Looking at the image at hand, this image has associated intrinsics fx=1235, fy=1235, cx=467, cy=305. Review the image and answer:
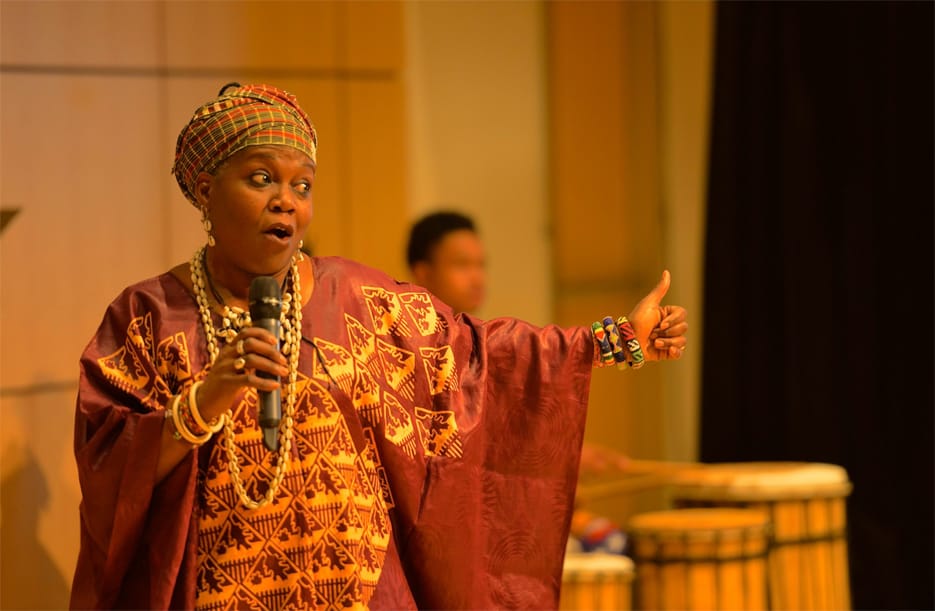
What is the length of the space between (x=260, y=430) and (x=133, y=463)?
238mm

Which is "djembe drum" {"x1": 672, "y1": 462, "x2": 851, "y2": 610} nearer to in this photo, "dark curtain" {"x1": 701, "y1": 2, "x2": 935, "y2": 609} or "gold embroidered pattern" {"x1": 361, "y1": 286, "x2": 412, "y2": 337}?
"dark curtain" {"x1": 701, "y1": 2, "x2": 935, "y2": 609}

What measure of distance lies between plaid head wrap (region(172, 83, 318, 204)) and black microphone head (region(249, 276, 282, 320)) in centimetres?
31

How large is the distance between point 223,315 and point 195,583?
19.6 inches

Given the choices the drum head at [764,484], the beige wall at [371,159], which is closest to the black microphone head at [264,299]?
the beige wall at [371,159]

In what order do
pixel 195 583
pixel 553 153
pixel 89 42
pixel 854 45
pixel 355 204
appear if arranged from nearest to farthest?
1. pixel 195 583
2. pixel 89 42
3. pixel 355 204
4. pixel 854 45
5. pixel 553 153

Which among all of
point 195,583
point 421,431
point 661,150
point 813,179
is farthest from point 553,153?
point 195,583

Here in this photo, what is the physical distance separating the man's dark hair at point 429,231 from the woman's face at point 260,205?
1672mm

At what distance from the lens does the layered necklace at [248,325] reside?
2254mm

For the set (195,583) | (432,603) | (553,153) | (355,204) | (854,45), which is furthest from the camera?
(553,153)

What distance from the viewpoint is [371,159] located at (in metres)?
4.30

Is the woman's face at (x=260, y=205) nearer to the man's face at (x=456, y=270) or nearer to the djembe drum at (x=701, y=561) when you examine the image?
the man's face at (x=456, y=270)

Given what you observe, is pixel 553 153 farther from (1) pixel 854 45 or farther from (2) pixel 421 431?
(2) pixel 421 431

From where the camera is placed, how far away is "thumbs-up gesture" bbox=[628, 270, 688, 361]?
2600 millimetres

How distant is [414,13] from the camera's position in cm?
502
